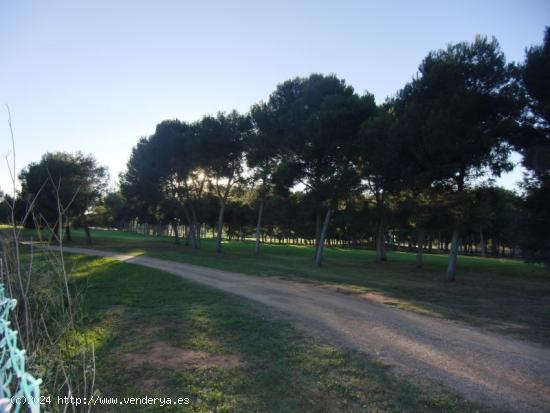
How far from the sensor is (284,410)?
425cm

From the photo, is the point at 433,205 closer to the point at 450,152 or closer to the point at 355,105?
the point at 450,152

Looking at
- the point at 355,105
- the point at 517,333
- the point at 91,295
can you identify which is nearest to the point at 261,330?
the point at 517,333

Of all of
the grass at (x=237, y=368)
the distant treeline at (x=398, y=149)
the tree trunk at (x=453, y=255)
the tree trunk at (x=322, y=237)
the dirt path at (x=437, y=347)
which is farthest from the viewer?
the tree trunk at (x=322, y=237)

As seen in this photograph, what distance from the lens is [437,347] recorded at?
265 inches

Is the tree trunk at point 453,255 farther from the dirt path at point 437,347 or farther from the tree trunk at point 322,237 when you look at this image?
the dirt path at point 437,347

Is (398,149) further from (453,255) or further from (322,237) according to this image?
(322,237)

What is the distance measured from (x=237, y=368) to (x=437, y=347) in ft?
11.7

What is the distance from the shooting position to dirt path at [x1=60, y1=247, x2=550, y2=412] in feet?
16.2

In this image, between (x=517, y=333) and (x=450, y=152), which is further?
(x=450, y=152)

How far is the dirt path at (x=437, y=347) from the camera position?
493 centimetres

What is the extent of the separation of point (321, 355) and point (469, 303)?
8.35 meters

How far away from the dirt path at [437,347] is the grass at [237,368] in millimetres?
495

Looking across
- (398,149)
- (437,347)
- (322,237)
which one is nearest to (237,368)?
(437,347)

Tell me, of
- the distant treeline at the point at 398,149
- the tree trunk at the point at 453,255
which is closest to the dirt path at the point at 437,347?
the distant treeline at the point at 398,149
